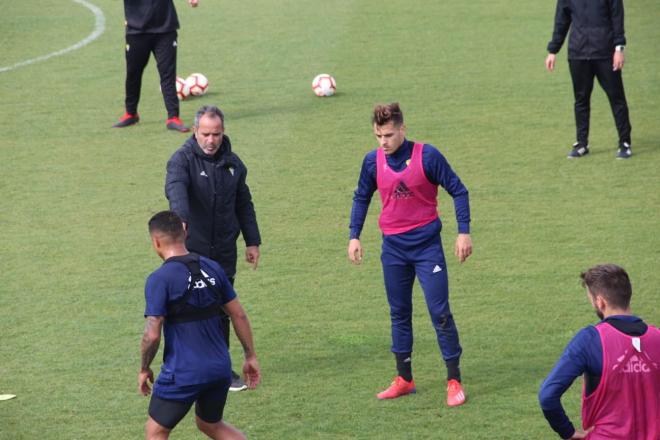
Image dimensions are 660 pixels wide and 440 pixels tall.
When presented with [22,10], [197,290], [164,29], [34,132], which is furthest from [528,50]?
[197,290]

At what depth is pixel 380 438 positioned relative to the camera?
Answer: 8273 millimetres

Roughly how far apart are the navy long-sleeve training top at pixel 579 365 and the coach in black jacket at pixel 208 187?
3.53m

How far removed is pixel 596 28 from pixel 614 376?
9.15 m

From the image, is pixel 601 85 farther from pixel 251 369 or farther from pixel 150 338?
pixel 150 338

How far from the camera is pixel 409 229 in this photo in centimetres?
874

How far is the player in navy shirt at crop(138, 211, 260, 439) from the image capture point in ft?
22.6

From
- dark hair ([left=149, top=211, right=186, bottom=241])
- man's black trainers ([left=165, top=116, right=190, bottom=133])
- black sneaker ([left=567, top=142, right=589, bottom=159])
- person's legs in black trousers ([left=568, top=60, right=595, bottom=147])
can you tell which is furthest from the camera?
man's black trainers ([left=165, top=116, right=190, bottom=133])

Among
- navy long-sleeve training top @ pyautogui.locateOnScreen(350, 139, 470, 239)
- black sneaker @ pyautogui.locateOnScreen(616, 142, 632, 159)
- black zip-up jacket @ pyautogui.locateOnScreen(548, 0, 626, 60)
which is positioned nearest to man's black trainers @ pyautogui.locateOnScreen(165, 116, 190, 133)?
black zip-up jacket @ pyautogui.locateOnScreen(548, 0, 626, 60)

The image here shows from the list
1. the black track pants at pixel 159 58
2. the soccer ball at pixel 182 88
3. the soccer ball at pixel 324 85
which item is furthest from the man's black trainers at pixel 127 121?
the soccer ball at pixel 324 85

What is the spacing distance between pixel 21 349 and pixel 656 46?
14212 millimetres

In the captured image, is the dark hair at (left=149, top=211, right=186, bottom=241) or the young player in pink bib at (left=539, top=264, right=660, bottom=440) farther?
the dark hair at (left=149, top=211, right=186, bottom=241)

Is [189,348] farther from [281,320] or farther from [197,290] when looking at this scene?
[281,320]

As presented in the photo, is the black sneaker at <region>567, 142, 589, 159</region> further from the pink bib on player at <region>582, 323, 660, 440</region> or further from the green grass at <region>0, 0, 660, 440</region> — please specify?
the pink bib on player at <region>582, 323, 660, 440</region>

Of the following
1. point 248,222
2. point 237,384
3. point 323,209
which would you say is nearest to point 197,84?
point 323,209
